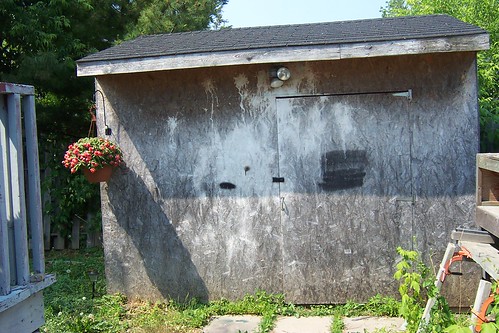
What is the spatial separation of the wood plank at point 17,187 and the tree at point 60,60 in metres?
6.33

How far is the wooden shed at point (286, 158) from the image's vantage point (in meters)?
5.56

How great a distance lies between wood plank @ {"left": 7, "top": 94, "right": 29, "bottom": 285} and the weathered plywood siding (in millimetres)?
3266

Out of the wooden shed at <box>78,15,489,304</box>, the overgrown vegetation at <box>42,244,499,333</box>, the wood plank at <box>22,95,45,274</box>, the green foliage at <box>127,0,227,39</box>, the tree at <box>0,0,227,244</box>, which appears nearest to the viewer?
the wood plank at <box>22,95,45,274</box>

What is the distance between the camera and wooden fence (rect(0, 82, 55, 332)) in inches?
105

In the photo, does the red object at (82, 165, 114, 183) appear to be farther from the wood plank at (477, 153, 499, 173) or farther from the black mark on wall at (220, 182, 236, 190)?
the wood plank at (477, 153, 499, 173)

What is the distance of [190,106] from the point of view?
19.8 feet

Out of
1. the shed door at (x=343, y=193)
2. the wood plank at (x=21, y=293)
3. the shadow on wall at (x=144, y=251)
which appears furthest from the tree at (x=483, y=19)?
the wood plank at (x=21, y=293)

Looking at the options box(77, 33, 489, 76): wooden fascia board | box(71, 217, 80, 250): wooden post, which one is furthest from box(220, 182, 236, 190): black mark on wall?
box(71, 217, 80, 250): wooden post

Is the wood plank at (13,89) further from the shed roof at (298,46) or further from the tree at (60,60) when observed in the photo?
the tree at (60,60)

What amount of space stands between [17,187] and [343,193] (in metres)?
3.66

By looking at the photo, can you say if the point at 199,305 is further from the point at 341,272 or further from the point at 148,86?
the point at 148,86

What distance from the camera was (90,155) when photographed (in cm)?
566

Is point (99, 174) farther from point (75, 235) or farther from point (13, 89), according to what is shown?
point (75, 235)

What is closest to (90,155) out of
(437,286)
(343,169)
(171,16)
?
(343,169)
